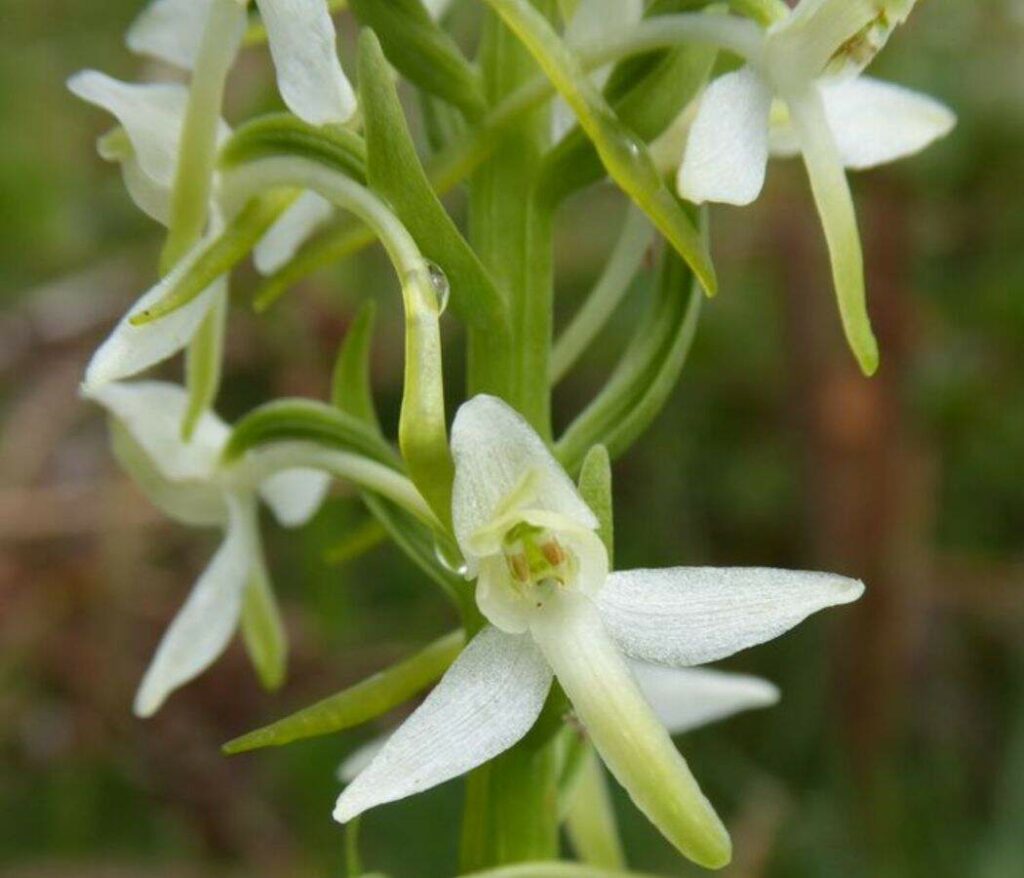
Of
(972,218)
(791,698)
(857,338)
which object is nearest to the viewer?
(857,338)

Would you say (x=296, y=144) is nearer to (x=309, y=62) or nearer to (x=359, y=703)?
(x=309, y=62)

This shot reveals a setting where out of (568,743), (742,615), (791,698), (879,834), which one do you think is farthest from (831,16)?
(791,698)

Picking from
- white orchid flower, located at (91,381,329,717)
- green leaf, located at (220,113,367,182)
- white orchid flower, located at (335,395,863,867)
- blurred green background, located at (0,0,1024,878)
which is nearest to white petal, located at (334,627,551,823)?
white orchid flower, located at (335,395,863,867)

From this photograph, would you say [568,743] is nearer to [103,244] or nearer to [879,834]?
[879,834]

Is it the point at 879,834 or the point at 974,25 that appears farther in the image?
the point at 974,25

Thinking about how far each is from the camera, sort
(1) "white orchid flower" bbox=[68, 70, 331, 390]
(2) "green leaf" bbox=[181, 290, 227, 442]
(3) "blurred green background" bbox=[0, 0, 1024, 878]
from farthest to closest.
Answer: (3) "blurred green background" bbox=[0, 0, 1024, 878] → (2) "green leaf" bbox=[181, 290, 227, 442] → (1) "white orchid flower" bbox=[68, 70, 331, 390]

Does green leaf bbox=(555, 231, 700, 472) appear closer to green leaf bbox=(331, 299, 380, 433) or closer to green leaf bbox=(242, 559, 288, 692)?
green leaf bbox=(331, 299, 380, 433)

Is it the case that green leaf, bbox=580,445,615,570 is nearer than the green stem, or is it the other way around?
green leaf, bbox=580,445,615,570

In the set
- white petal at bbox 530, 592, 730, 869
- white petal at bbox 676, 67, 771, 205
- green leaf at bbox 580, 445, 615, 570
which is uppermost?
white petal at bbox 676, 67, 771, 205
